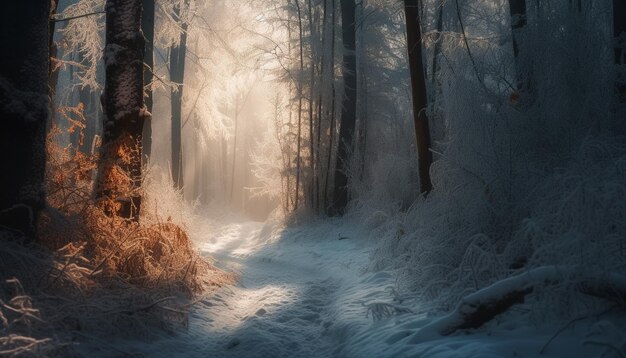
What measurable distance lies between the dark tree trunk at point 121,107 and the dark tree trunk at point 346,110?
7981 millimetres

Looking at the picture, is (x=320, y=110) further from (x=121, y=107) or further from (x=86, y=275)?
(x=86, y=275)

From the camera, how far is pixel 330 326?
203 inches

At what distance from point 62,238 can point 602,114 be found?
21.5 ft

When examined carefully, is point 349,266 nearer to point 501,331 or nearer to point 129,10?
point 501,331

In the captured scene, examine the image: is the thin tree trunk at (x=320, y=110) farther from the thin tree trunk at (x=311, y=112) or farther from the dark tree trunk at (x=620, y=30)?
the dark tree trunk at (x=620, y=30)

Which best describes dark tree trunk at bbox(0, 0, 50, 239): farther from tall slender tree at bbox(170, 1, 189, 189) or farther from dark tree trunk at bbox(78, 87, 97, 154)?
dark tree trunk at bbox(78, 87, 97, 154)

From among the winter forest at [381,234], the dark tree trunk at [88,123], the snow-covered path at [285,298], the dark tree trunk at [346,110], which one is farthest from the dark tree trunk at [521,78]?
the dark tree trunk at [88,123]

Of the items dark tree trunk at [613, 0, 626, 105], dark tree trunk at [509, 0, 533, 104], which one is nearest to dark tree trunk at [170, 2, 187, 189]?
dark tree trunk at [509, 0, 533, 104]

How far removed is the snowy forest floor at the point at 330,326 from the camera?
3.39 m

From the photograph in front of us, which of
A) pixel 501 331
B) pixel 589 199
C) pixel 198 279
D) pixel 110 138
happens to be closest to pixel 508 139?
pixel 589 199

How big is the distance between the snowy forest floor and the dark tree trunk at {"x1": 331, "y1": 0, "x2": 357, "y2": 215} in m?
4.66

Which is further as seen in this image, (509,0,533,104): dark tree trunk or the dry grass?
(509,0,533,104): dark tree trunk

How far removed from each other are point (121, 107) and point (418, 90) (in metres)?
4.66

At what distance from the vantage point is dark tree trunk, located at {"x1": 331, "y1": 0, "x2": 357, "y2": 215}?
13977 millimetres
